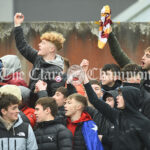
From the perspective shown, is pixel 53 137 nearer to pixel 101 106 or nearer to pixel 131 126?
pixel 101 106

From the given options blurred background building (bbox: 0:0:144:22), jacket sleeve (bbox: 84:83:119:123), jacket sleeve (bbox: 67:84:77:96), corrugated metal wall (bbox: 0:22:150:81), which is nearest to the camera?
jacket sleeve (bbox: 84:83:119:123)

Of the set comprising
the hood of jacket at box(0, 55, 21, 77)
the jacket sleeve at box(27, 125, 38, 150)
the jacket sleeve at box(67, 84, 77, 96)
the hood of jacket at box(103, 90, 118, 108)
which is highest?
→ the hood of jacket at box(0, 55, 21, 77)

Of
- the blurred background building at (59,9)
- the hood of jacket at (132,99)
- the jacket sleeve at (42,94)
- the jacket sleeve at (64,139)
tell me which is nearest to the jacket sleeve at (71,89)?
the jacket sleeve at (42,94)

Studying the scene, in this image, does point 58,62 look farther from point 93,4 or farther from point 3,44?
point 93,4

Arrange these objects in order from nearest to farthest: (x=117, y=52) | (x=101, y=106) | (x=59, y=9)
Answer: (x=101, y=106) < (x=117, y=52) < (x=59, y=9)

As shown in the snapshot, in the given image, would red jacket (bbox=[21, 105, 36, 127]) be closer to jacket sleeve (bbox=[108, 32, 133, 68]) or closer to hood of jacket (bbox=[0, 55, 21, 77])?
hood of jacket (bbox=[0, 55, 21, 77])

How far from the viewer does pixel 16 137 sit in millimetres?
6781

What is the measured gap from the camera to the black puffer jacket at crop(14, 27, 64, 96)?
8.09 meters

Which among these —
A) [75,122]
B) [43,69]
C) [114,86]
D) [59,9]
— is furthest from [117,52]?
[59,9]

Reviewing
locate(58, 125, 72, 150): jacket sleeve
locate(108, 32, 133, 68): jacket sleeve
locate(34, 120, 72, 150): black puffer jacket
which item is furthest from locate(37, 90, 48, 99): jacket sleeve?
locate(108, 32, 133, 68): jacket sleeve

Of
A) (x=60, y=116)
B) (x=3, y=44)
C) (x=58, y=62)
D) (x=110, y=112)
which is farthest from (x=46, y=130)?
(x=3, y=44)

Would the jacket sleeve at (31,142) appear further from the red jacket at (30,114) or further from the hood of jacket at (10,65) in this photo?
the hood of jacket at (10,65)

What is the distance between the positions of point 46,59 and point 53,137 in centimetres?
153

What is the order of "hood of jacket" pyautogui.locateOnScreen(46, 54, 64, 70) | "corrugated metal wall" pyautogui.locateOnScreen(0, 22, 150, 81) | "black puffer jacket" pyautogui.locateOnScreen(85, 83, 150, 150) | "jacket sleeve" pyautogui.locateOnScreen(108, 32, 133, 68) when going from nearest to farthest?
"black puffer jacket" pyautogui.locateOnScreen(85, 83, 150, 150) → "hood of jacket" pyautogui.locateOnScreen(46, 54, 64, 70) → "jacket sleeve" pyautogui.locateOnScreen(108, 32, 133, 68) → "corrugated metal wall" pyautogui.locateOnScreen(0, 22, 150, 81)
